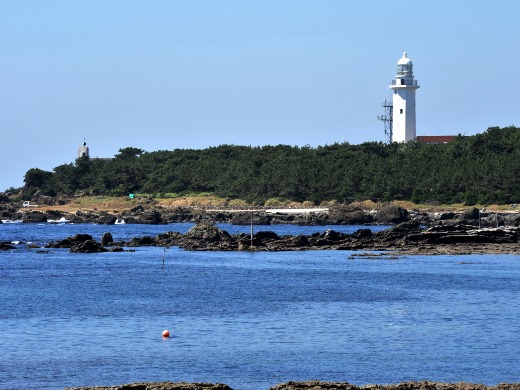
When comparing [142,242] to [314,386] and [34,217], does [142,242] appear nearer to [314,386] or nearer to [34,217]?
[34,217]

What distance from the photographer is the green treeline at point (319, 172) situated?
115319 millimetres

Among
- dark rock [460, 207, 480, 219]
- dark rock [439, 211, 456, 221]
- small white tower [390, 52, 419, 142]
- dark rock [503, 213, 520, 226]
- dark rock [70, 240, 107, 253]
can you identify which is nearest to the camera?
dark rock [70, 240, 107, 253]

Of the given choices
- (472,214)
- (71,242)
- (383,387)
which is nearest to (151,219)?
(472,214)

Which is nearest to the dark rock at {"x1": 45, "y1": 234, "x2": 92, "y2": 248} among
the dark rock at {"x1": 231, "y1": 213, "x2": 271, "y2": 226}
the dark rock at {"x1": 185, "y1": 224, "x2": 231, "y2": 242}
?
the dark rock at {"x1": 185, "y1": 224, "x2": 231, "y2": 242}

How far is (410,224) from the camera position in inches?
2889

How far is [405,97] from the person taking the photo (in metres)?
129

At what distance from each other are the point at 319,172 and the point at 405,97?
14.9 meters

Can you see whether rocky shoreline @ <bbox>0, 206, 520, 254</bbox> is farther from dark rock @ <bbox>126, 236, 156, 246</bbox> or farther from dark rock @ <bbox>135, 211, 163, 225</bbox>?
dark rock @ <bbox>135, 211, 163, 225</bbox>

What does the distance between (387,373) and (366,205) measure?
95.7 metres

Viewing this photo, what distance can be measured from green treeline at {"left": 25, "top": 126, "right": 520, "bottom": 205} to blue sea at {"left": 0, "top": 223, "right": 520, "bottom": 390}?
5646 cm

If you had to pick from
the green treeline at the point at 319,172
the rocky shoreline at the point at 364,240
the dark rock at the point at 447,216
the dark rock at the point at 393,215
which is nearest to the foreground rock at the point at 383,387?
the rocky shoreline at the point at 364,240

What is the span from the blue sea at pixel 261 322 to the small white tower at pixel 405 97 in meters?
71.2

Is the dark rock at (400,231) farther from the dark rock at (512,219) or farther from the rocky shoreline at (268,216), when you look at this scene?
the dark rock at (512,219)

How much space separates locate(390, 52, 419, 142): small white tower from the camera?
5089 inches
